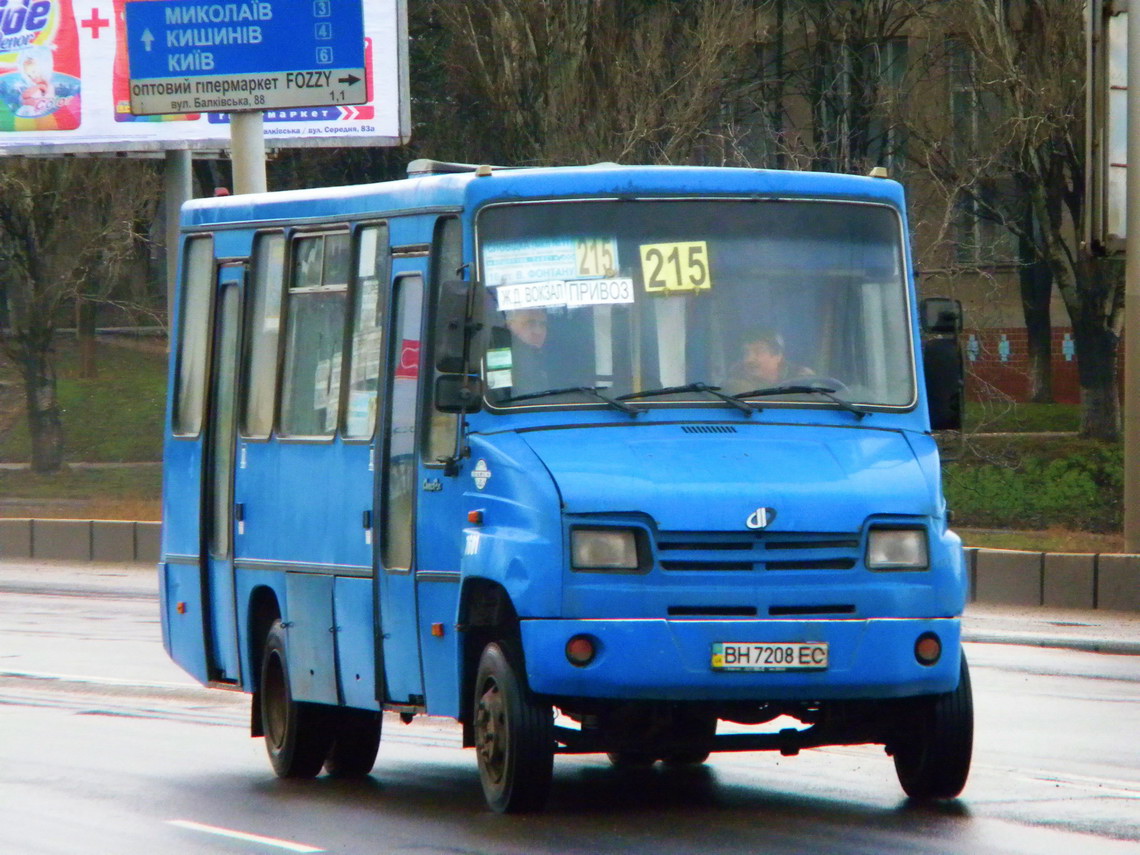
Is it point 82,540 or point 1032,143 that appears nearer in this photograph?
point 82,540

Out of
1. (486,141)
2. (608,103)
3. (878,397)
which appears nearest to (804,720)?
(878,397)

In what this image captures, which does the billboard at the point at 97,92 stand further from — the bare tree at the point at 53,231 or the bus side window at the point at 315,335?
the bus side window at the point at 315,335

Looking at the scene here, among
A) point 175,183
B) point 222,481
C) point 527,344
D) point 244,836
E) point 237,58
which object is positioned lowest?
point 244,836

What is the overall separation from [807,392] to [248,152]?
12347 mm

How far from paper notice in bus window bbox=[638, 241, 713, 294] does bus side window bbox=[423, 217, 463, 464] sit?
748mm

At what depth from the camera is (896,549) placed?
29.4 ft

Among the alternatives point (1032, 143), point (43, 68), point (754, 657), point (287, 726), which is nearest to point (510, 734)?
point (754, 657)

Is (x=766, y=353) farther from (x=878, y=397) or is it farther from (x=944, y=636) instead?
(x=944, y=636)

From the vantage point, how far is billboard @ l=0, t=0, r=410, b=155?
103ft

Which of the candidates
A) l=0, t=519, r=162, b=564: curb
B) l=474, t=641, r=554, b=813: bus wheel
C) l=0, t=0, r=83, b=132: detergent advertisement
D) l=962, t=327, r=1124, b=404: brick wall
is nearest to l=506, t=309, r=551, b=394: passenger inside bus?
l=474, t=641, r=554, b=813: bus wheel

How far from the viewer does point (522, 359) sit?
372 inches

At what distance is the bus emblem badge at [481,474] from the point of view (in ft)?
30.4

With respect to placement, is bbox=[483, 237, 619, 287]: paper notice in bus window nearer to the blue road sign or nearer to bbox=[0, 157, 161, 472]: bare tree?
the blue road sign

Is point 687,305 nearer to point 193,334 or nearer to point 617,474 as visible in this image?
point 617,474
